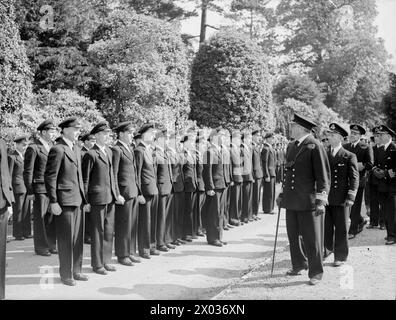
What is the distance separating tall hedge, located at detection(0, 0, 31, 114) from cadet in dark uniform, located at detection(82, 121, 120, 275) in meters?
6.92

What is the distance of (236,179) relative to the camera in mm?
12438

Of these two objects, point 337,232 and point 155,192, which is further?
point 155,192

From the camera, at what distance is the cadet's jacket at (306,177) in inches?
281

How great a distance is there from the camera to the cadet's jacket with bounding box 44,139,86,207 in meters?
7.18

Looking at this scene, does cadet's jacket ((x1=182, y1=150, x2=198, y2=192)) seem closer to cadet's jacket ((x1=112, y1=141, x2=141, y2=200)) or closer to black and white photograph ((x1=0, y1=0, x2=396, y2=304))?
black and white photograph ((x1=0, y1=0, x2=396, y2=304))

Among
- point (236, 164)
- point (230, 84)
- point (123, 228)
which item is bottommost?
point (123, 228)

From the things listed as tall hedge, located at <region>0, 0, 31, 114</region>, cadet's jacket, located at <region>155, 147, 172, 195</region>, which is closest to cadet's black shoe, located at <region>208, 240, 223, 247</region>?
cadet's jacket, located at <region>155, 147, 172, 195</region>

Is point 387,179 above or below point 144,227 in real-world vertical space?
above

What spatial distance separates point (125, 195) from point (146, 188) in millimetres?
661

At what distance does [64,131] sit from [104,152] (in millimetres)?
730

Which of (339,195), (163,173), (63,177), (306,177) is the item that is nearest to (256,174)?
(163,173)

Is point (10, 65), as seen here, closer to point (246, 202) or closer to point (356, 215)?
point (246, 202)

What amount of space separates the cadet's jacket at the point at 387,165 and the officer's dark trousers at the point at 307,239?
3.69 m

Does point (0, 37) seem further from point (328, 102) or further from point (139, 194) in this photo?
point (328, 102)
